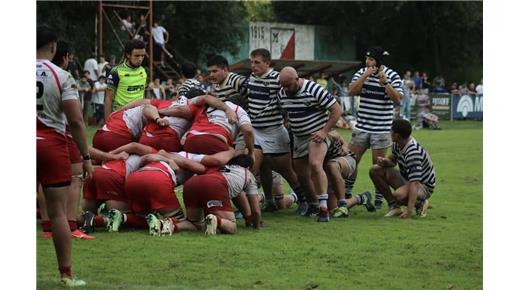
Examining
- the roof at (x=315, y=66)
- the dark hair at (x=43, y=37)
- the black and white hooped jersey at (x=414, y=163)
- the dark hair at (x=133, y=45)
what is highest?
the roof at (x=315, y=66)

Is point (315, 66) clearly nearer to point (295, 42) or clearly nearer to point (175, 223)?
point (295, 42)

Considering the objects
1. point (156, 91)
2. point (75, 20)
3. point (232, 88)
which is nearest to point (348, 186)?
point (232, 88)

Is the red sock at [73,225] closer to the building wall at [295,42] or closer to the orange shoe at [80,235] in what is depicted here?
the orange shoe at [80,235]

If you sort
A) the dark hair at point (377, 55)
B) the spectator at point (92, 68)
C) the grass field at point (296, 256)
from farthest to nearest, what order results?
the spectator at point (92, 68) < the dark hair at point (377, 55) < the grass field at point (296, 256)

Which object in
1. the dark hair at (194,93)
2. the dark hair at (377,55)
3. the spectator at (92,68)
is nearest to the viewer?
the dark hair at (194,93)

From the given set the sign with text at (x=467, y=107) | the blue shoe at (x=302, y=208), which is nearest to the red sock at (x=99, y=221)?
the blue shoe at (x=302, y=208)

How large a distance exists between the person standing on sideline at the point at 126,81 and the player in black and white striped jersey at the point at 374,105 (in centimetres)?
274

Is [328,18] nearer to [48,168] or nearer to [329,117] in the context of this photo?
[329,117]

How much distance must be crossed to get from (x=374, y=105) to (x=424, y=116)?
846 inches

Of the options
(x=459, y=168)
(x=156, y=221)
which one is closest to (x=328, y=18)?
(x=459, y=168)

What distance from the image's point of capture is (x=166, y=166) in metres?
10.7

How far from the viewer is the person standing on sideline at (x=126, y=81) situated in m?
13.0

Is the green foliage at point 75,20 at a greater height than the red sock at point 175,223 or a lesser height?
greater

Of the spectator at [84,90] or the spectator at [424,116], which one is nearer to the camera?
the spectator at [84,90]
